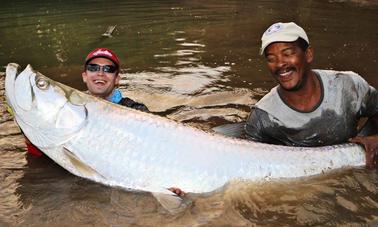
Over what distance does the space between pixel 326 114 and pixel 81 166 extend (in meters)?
2.00

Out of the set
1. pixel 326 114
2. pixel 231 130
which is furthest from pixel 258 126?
pixel 326 114

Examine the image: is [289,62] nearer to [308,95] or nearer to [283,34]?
[283,34]

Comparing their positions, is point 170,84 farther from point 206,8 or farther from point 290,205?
point 206,8

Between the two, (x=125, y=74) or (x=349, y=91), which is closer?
(x=349, y=91)

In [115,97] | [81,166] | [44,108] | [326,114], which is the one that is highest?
[44,108]

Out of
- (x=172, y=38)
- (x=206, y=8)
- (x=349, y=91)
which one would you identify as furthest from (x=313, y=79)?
(x=206, y=8)

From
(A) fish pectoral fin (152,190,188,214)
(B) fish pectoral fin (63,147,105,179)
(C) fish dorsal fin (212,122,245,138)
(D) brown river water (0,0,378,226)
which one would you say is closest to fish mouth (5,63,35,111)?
(B) fish pectoral fin (63,147,105,179)

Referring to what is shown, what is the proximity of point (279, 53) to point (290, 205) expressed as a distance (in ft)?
3.80

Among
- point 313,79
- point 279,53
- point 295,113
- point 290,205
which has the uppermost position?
point 279,53

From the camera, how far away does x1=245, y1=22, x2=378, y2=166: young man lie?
354 centimetres

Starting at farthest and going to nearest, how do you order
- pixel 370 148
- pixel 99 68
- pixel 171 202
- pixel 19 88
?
pixel 99 68, pixel 370 148, pixel 19 88, pixel 171 202

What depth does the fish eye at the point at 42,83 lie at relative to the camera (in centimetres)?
340

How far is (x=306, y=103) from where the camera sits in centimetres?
374

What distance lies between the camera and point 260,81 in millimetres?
6699
